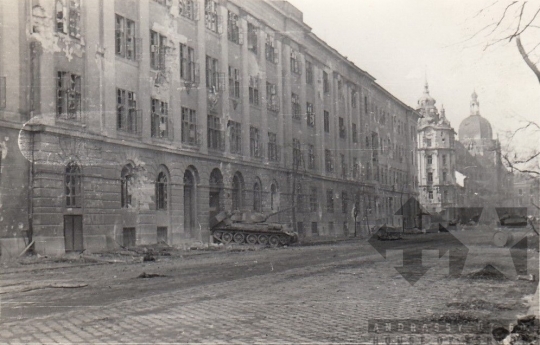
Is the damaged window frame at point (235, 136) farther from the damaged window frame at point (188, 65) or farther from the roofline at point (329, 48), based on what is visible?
the roofline at point (329, 48)

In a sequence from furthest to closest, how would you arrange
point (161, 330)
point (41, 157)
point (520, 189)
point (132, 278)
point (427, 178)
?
point (427, 178)
point (520, 189)
point (41, 157)
point (132, 278)
point (161, 330)

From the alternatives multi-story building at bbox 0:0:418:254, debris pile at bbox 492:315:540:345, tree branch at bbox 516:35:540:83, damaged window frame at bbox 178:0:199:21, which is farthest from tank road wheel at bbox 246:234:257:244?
debris pile at bbox 492:315:540:345

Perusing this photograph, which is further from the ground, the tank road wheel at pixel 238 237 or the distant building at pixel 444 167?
the distant building at pixel 444 167

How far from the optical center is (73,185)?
22609 mm

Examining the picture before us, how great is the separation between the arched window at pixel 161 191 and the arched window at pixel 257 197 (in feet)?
28.0

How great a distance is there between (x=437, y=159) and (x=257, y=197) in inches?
2588

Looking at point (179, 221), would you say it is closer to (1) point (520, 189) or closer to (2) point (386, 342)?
(2) point (386, 342)

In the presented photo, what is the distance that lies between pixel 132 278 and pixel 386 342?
8525mm

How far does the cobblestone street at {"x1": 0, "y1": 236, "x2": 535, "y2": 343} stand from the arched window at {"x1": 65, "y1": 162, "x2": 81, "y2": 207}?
6560 millimetres

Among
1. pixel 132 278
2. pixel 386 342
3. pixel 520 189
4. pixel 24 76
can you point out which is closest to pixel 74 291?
pixel 132 278

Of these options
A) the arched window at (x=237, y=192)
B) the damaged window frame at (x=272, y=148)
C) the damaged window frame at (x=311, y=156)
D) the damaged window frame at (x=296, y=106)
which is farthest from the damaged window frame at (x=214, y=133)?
the damaged window frame at (x=311, y=156)

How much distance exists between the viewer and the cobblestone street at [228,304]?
285 inches

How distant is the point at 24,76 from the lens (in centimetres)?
2077

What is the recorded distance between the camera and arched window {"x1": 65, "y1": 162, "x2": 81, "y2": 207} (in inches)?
879
